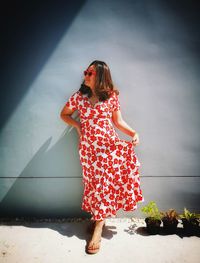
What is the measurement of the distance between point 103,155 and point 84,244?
1155 mm

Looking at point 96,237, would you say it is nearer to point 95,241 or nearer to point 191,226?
point 95,241

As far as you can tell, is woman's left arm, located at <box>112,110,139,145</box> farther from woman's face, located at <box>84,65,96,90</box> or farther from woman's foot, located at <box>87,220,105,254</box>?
woman's foot, located at <box>87,220,105,254</box>

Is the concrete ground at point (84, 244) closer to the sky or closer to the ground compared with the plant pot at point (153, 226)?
closer to the ground

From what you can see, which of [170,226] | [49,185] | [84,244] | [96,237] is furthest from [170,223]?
[49,185]

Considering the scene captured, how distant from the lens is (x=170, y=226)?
3.45 meters

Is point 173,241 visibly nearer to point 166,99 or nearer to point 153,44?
point 166,99

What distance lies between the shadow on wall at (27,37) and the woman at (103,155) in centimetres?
92

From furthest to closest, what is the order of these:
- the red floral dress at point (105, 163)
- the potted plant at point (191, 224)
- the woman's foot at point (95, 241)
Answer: the potted plant at point (191, 224)
the red floral dress at point (105, 163)
the woman's foot at point (95, 241)

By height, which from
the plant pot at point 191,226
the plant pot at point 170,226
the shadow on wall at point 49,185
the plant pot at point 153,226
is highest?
the plant pot at point 191,226

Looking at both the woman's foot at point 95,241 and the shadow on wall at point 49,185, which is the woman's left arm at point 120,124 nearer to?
the shadow on wall at point 49,185

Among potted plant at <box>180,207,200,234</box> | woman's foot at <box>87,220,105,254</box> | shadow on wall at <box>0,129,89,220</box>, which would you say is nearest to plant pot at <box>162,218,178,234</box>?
potted plant at <box>180,207,200,234</box>

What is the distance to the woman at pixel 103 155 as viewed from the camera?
3299 millimetres

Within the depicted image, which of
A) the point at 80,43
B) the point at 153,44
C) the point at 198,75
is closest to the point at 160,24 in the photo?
the point at 153,44

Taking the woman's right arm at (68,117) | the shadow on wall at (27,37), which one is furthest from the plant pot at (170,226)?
the shadow on wall at (27,37)
